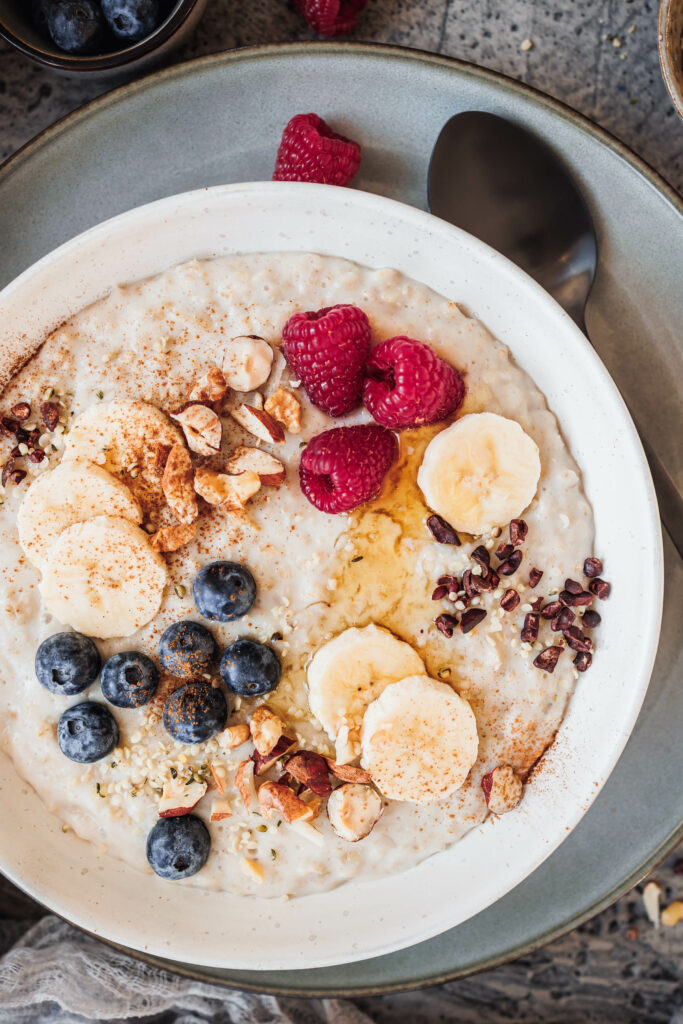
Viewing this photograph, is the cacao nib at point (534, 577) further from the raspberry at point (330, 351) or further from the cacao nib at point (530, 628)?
A: the raspberry at point (330, 351)

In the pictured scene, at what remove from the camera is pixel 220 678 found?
5.84ft

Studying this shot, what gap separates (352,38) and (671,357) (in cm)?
107

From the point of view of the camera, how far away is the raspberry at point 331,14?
5.89 ft

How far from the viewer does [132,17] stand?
5.91 ft

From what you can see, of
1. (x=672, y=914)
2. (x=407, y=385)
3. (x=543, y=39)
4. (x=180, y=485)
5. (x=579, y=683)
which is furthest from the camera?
(x=672, y=914)

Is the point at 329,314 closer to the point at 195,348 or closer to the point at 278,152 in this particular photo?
the point at 195,348

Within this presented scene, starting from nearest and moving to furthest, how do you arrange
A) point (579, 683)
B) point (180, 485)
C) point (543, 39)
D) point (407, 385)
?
point (407, 385) → point (180, 485) → point (579, 683) → point (543, 39)

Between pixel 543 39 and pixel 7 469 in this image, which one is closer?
pixel 7 469

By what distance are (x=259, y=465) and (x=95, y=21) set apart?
1.09 metres

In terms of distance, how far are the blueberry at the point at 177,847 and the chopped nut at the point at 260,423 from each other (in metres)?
0.84

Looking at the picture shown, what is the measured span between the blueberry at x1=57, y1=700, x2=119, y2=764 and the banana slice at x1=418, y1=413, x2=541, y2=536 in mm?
843

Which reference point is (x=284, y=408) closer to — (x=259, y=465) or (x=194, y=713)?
(x=259, y=465)

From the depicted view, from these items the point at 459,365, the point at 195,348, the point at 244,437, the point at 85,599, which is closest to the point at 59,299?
the point at 195,348

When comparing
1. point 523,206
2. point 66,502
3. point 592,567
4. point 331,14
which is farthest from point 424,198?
point 66,502
